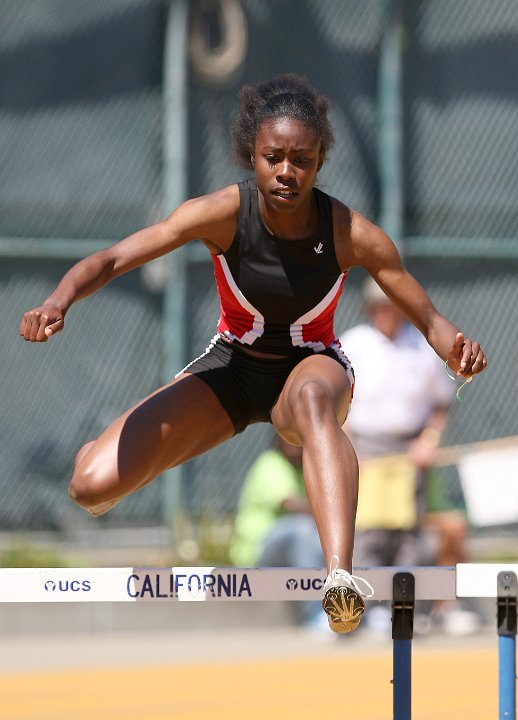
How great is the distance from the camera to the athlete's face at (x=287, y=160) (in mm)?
5305

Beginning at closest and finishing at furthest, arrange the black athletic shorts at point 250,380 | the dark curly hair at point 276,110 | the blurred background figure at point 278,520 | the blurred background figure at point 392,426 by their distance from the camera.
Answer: the dark curly hair at point 276,110 < the black athletic shorts at point 250,380 < the blurred background figure at point 392,426 < the blurred background figure at point 278,520

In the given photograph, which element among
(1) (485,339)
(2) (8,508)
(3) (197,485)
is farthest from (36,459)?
(1) (485,339)

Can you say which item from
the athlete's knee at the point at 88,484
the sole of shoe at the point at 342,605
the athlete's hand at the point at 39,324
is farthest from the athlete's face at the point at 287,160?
the sole of shoe at the point at 342,605

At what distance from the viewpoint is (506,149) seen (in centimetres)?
1112

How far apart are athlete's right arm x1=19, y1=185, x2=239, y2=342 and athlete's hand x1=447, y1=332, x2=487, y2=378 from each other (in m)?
0.91

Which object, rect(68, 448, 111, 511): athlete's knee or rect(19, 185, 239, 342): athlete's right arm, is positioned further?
rect(68, 448, 111, 511): athlete's knee

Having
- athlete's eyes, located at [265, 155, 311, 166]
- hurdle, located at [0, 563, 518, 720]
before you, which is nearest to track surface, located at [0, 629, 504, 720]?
hurdle, located at [0, 563, 518, 720]

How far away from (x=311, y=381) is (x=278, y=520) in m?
3.95

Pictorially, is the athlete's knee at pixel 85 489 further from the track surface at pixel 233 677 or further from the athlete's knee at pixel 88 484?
the track surface at pixel 233 677

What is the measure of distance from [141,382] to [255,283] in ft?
16.2

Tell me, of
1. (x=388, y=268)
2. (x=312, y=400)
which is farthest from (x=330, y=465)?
(x=388, y=268)

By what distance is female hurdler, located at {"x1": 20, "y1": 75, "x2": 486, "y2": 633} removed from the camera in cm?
526

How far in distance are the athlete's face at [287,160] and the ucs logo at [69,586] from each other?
1.45m

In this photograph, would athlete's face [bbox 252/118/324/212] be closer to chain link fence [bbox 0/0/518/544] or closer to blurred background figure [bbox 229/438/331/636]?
blurred background figure [bbox 229/438/331/636]
